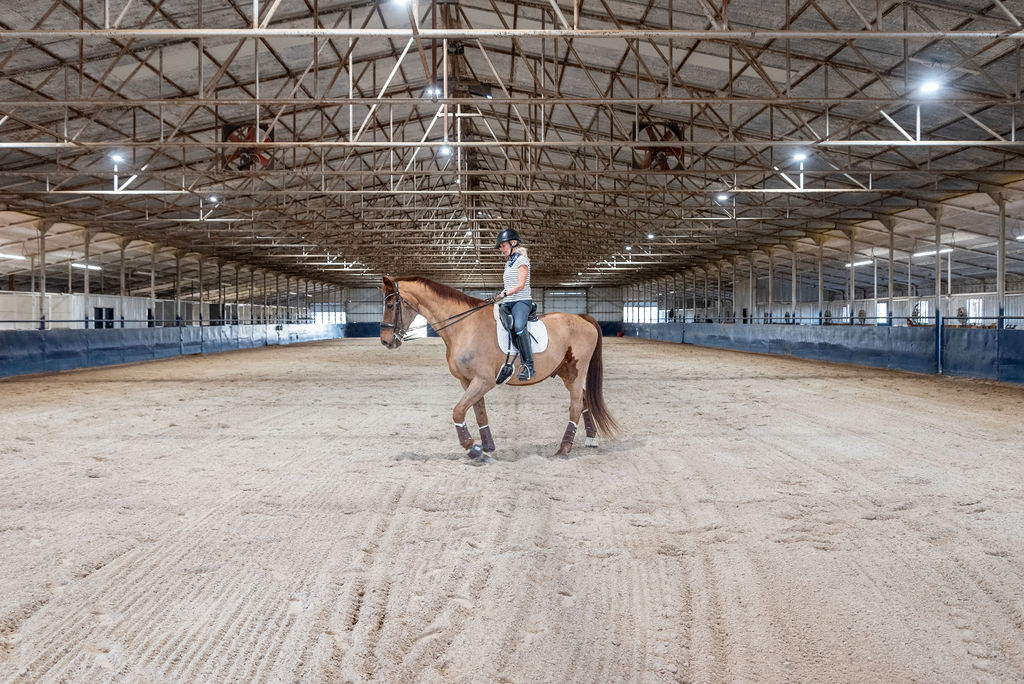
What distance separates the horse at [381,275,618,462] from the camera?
20.4 feet

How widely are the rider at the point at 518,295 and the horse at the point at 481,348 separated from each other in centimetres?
18

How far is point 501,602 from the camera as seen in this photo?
313 centimetres

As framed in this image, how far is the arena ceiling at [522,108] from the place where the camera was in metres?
12.5

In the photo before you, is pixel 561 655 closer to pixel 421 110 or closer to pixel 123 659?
pixel 123 659

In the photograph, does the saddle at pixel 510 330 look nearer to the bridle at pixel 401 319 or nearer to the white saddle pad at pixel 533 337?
the white saddle pad at pixel 533 337

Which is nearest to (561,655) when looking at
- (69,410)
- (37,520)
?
(37,520)

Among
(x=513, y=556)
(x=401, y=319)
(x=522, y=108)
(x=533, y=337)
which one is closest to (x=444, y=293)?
(x=401, y=319)

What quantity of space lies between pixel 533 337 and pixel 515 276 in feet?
2.40

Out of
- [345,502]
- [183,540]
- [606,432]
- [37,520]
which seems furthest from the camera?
[606,432]

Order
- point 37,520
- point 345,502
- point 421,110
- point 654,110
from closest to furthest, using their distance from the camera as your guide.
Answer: point 37,520
point 345,502
point 654,110
point 421,110

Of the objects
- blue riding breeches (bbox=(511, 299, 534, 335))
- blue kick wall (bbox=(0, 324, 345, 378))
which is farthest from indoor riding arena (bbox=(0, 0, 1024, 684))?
blue kick wall (bbox=(0, 324, 345, 378))

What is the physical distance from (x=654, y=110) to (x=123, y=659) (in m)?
19.4

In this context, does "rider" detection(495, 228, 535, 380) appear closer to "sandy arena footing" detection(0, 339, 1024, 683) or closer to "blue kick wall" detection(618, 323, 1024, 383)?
"sandy arena footing" detection(0, 339, 1024, 683)

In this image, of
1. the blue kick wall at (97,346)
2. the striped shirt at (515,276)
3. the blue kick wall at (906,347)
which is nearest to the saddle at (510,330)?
the striped shirt at (515,276)
